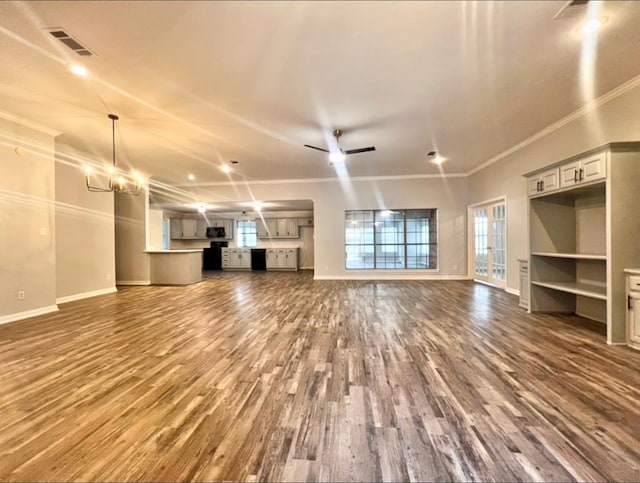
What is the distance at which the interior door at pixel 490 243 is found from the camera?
6715mm

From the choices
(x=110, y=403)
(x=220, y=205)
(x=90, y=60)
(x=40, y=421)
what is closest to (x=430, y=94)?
(x=90, y=60)

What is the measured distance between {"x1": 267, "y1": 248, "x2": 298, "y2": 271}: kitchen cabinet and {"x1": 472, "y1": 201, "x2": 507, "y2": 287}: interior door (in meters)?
6.28

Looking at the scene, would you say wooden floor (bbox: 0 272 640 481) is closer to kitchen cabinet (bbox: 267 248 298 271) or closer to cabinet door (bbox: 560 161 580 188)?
cabinet door (bbox: 560 161 580 188)

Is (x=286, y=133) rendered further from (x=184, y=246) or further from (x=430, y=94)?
(x=184, y=246)

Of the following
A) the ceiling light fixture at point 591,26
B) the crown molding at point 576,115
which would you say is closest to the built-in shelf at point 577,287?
the crown molding at point 576,115

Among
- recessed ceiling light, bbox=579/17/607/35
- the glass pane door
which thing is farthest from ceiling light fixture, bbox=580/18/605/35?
the glass pane door

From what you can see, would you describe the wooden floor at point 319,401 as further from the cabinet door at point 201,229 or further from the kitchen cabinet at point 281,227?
the cabinet door at point 201,229

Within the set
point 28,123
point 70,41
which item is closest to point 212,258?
point 28,123

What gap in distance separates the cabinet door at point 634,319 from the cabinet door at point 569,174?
1406 mm

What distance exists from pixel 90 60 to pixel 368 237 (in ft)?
23.5

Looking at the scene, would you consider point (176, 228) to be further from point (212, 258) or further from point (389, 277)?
point (389, 277)

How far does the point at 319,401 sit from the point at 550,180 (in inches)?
Result: 164

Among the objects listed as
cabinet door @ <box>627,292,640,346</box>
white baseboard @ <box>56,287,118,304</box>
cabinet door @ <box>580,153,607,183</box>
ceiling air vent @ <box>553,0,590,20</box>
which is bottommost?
white baseboard @ <box>56,287,118,304</box>

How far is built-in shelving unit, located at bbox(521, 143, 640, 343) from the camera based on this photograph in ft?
10.3
